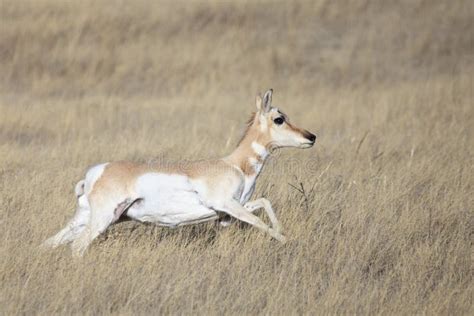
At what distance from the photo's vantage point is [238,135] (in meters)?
14.6

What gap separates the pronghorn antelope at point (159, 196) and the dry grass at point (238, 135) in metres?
0.22

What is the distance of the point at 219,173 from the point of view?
8.00 meters

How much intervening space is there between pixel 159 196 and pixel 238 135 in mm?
6865

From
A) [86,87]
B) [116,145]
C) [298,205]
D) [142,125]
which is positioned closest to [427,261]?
[298,205]

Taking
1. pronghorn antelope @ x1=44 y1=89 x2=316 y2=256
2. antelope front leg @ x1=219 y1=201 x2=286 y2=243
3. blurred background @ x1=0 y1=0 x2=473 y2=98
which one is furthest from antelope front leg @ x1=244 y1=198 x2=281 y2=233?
blurred background @ x1=0 y1=0 x2=473 y2=98

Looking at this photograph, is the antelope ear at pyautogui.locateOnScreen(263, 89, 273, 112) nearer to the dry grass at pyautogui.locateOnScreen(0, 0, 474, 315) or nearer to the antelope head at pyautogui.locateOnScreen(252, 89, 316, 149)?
the antelope head at pyautogui.locateOnScreen(252, 89, 316, 149)

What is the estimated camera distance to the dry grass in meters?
7.29

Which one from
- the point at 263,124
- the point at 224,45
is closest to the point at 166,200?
the point at 263,124

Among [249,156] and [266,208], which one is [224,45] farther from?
[266,208]

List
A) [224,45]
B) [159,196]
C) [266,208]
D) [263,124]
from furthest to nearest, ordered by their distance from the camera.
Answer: [224,45] → [263,124] → [266,208] → [159,196]

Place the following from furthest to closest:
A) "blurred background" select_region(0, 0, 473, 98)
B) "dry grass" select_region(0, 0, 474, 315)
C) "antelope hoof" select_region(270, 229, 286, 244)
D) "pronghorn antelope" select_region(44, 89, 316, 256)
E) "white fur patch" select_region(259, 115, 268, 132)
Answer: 1. "blurred background" select_region(0, 0, 473, 98)
2. "white fur patch" select_region(259, 115, 268, 132)
3. "antelope hoof" select_region(270, 229, 286, 244)
4. "pronghorn antelope" select_region(44, 89, 316, 256)
5. "dry grass" select_region(0, 0, 474, 315)

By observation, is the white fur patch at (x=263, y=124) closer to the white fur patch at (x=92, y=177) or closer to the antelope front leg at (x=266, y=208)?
the antelope front leg at (x=266, y=208)

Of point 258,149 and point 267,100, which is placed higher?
point 267,100

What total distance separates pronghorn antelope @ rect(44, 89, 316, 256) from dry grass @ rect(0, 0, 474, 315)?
22 centimetres
